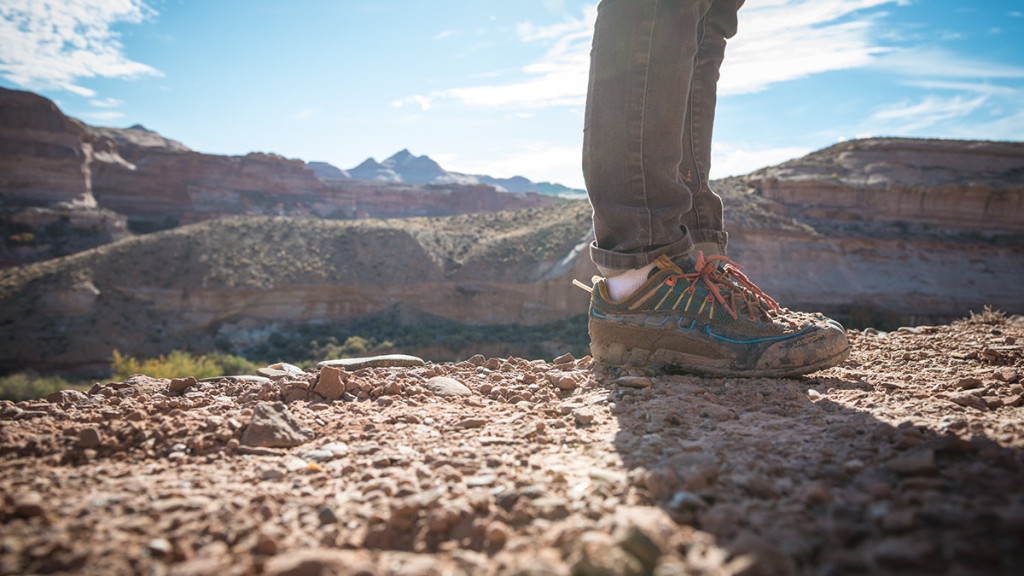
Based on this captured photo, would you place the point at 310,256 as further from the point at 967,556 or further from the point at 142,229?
the point at 967,556

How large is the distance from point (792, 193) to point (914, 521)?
25888 mm

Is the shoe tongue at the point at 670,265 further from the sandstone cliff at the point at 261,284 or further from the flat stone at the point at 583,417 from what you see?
the sandstone cliff at the point at 261,284

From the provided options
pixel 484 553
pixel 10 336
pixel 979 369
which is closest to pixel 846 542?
pixel 484 553

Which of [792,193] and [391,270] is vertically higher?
[792,193]

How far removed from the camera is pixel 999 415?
1401 millimetres

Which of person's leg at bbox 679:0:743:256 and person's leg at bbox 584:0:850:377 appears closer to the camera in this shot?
person's leg at bbox 584:0:850:377

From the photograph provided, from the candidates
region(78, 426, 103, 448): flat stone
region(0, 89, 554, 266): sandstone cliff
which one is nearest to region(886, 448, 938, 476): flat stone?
region(78, 426, 103, 448): flat stone

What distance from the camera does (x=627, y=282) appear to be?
2238mm

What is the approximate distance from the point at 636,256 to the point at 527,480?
1213mm

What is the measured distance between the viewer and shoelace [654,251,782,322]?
6.98 feet

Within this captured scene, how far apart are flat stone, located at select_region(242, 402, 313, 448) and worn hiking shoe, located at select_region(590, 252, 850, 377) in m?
1.30

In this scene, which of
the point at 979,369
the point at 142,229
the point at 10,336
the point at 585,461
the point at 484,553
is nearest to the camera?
the point at 484,553

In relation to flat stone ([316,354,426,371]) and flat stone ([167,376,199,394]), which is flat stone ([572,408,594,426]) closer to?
flat stone ([316,354,426,371])

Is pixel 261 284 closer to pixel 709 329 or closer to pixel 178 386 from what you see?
pixel 178 386
